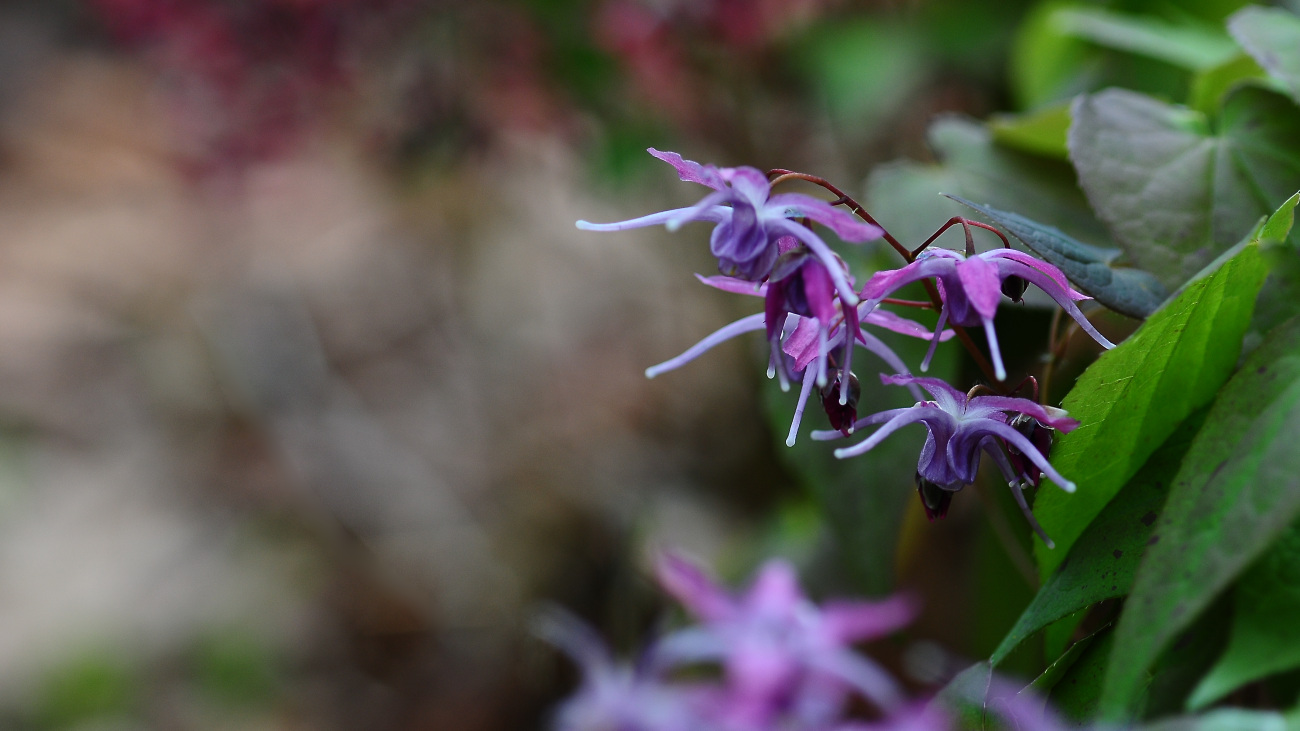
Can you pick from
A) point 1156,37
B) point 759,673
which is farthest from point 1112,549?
point 1156,37

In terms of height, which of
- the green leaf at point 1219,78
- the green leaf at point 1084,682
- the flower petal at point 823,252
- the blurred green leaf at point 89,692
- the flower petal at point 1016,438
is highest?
the blurred green leaf at point 89,692

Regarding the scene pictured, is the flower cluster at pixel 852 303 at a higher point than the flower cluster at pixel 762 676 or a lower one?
higher

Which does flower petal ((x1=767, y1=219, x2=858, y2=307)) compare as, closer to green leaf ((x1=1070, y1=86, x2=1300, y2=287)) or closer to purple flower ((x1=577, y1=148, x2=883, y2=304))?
purple flower ((x1=577, y1=148, x2=883, y2=304))

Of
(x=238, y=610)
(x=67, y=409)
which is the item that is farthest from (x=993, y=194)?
(x=67, y=409)

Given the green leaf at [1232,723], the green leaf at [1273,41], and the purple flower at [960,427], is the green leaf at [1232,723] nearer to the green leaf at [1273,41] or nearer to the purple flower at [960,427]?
the purple flower at [960,427]

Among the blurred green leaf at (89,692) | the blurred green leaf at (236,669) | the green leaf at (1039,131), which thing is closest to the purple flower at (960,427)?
the green leaf at (1039,131)

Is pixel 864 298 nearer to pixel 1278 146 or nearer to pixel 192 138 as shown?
pixel 1278 146
